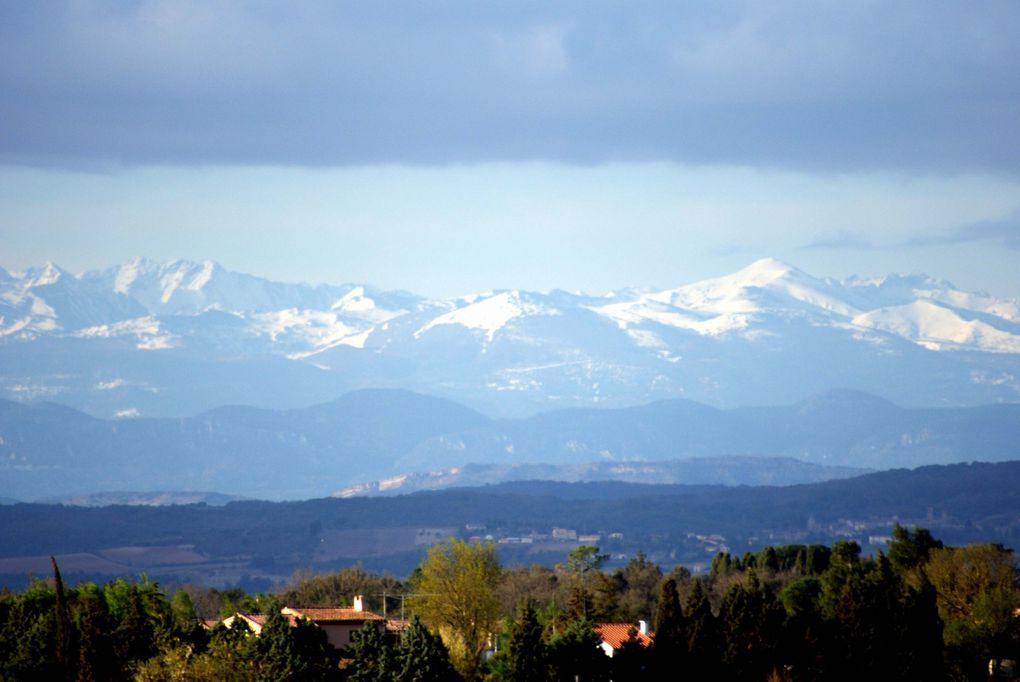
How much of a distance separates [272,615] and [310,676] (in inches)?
143

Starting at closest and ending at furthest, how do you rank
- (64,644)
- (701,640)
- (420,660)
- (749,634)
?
(420,660), (64,644), (701,640), (749,634)

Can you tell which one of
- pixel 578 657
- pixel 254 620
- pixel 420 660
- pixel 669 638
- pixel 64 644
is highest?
pixel 254 620

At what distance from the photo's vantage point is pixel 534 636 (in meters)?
71.4

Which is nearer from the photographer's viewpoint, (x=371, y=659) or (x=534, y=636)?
(x=371, y=659)

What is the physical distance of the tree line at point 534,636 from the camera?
70750 mm

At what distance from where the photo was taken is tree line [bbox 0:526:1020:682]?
70750 millimetres

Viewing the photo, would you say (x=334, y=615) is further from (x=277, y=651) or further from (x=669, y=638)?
(x=277, y=651)

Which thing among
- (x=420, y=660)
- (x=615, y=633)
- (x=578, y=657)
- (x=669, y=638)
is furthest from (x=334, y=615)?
(x=420, y=660)

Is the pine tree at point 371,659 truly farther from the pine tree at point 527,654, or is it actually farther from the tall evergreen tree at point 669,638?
the tall evergreen tree at point 669,638

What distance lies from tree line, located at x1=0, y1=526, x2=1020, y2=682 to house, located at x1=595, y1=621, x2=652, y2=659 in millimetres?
987

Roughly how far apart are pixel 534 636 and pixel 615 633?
62.8 ft

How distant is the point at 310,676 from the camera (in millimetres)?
70375

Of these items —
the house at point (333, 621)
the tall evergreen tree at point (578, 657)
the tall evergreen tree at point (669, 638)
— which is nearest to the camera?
the tall evergreen tree at point (578, 657)

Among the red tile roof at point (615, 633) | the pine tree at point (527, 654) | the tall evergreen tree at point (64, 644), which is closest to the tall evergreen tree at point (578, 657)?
the pine tree at point (527, 654)
